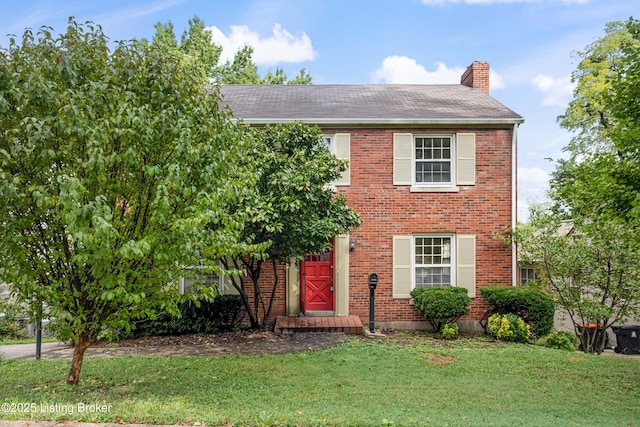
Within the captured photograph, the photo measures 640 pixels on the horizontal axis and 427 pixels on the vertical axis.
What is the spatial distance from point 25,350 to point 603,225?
1172 centimetres

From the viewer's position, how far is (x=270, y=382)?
21.8 ft

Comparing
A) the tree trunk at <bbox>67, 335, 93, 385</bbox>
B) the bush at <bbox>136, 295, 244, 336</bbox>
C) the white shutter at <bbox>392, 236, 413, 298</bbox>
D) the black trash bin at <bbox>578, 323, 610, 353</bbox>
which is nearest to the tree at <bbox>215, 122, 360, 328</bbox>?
the bush at <bbox>136, 295, 244, 336</bbox>

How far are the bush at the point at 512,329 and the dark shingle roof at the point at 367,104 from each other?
496cm

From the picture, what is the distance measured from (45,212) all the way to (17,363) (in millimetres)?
4517

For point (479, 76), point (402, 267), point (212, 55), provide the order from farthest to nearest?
1. point (212, 55)
2. point (479, 76)
3. point (402, 267)

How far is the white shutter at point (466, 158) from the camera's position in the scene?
12.0 m

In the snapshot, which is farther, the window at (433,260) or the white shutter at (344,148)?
the window at (433,260)

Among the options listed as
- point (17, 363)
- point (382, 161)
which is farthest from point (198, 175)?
point (382, 161)

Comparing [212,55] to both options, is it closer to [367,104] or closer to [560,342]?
[367,104]

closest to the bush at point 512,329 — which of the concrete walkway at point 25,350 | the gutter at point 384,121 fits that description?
the gutter at point 384,121

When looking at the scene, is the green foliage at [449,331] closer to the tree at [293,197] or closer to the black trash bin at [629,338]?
the tree at [293,197]

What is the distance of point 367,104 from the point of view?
13.3 m

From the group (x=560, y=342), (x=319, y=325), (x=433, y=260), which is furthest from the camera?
(x=433, y=260)

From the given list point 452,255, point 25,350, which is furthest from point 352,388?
point 25,350
